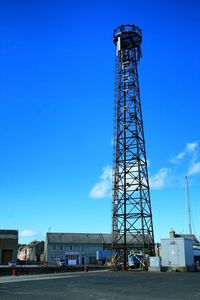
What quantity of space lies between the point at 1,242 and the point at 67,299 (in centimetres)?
6625

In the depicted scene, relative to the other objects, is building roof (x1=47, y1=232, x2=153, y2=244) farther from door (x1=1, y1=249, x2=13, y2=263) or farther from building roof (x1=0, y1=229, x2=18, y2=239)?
door (x1=1, y1=249, x2=13, y2=263)

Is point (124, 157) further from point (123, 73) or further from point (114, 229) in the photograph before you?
point (123, 73)

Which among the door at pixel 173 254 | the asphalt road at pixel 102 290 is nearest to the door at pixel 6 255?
the door at pixel 173 254

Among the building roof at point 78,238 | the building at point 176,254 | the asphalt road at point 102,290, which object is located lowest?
the asphalt road at point 102,290

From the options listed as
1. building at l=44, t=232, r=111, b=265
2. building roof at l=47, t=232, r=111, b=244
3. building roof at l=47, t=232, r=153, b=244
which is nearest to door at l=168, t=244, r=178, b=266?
building roof at l=47, t=232, r=153, b=244

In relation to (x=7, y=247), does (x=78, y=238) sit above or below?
above

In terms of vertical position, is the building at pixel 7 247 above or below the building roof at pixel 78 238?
below

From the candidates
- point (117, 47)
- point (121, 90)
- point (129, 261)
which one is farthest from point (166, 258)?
point (117, 47)

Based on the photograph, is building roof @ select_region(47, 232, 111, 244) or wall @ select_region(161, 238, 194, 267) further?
building roof @ select_region(47, 232, 111, 244)

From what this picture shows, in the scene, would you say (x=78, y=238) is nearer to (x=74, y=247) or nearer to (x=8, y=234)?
(x=74, y=247)

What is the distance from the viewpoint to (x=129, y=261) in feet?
170

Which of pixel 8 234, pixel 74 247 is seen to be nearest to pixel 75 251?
pixel 74 247

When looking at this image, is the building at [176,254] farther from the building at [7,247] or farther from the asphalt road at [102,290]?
the building at [7,247]

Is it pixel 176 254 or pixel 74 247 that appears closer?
pixel 176 254
